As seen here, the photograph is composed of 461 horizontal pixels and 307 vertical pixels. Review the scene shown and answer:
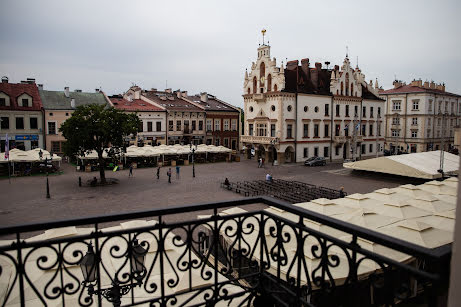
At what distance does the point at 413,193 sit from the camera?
56.1 ft

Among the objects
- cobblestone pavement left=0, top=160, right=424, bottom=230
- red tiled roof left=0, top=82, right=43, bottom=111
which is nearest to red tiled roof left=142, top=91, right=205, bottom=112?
cobblestone pavement left=0, top=160, right=424, bottom=230

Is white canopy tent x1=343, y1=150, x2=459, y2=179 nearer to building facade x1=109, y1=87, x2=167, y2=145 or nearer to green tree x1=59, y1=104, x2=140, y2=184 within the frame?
green tree x1=59, y1=104, x2=140, y2=184

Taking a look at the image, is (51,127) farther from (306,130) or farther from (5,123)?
(306,130)

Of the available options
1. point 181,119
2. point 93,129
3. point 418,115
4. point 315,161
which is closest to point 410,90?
point 418,115

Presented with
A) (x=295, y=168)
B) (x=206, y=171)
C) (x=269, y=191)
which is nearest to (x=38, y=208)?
(x=269, y=191)

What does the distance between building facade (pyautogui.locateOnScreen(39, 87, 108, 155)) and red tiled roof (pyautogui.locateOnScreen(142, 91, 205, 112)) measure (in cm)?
1092

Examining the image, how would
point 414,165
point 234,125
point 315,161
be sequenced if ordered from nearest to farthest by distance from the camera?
point 414,165 < point 315,161 < point 234,125

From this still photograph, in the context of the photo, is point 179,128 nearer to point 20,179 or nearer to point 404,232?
point 20,179

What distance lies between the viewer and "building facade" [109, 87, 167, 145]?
47.3 m

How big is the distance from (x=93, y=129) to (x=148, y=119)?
21.0 meters

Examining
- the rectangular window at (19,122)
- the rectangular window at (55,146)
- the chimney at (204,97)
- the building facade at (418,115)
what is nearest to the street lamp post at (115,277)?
the rectangular window at (55,146)

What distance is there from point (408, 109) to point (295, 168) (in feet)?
117

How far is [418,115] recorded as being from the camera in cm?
6141

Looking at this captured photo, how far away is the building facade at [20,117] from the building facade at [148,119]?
9.98 metres
